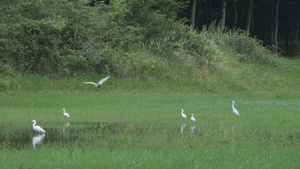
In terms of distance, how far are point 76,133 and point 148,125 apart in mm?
2756

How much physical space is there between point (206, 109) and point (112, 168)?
1129 centimetres

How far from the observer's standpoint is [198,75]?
91.8 feet

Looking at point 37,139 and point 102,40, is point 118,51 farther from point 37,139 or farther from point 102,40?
point 37,139

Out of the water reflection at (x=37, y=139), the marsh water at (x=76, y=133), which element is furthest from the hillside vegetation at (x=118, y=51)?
the water reflection at (x=37, y=139)

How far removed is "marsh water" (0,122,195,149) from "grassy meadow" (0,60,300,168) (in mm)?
28

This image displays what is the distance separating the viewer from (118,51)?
28016 millimetres

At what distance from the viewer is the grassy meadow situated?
9.28 meters

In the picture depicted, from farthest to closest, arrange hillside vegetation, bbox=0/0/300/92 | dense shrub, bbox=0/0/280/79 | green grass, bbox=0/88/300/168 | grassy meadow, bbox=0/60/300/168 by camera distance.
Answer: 1. dense shrub, bbox=0/0/280/79
2. hillside vegetation, bbox=0/0/300/92
3. grassy meadow, bbox=0/60/300/168
4. green grass, bbox=0/88/300/168

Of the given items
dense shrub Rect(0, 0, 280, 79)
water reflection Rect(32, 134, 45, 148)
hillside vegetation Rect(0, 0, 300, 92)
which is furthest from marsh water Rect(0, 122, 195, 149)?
dense shrub Rect(0, 0, 280, 79)

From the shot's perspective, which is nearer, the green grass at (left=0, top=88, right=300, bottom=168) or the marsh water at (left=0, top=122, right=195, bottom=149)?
the green grass at (left=0, top=88, right=300, bottom=168)

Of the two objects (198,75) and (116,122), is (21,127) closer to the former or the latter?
(116,122)

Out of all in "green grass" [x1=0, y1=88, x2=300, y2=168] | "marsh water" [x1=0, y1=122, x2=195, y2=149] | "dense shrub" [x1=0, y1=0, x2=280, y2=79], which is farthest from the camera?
"dense shrub" [x1=0, y1=0, x2=280, y2=79]

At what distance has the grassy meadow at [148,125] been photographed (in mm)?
9281

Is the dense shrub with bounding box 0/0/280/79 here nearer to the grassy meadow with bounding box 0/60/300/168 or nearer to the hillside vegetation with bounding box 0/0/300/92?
the hillside vegetation with bounding box 0/0/300/92
